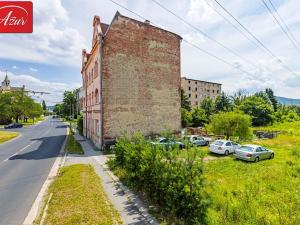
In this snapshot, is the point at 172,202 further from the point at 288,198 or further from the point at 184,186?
the point at 288,198

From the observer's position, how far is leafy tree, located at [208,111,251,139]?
29.0m

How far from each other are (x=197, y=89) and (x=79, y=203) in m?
82.4

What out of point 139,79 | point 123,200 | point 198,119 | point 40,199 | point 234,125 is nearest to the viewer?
point 123,200

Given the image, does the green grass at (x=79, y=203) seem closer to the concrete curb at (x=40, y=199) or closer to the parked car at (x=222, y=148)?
the concrete curb at (x=40, y=199)

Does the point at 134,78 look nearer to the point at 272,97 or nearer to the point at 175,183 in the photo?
the point at 175,183

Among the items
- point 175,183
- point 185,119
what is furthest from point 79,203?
point 185,119

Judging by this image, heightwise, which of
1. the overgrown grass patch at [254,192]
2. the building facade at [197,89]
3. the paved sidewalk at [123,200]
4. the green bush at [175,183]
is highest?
the building facade at [197,89]

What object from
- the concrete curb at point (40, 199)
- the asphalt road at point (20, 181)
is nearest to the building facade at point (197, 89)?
the asphalt road at point (20, 181)

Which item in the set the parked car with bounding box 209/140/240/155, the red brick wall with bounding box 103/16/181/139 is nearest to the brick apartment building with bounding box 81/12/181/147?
the red brick wall with bounding box 103/16/181/139

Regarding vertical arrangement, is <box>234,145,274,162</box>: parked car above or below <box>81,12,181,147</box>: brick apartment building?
below

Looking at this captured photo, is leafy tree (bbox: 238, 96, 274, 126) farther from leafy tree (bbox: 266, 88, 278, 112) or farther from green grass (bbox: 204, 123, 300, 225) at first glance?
green grass (bbox: 204, 123, 300, 225)

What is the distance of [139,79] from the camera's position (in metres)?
25.6

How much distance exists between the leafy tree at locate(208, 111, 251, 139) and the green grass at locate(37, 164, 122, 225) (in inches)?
776

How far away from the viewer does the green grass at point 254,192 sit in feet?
30.3
